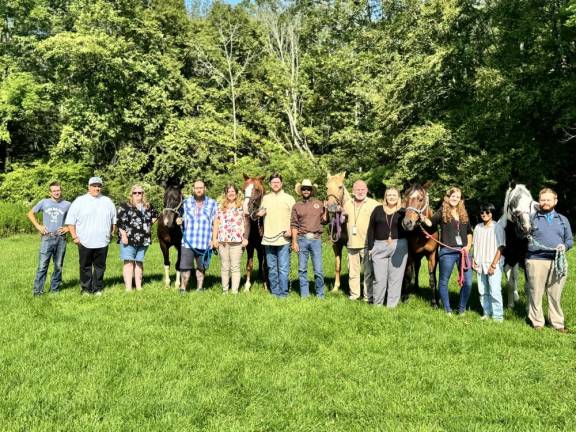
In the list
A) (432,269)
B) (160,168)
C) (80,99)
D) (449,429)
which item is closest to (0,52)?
(80,99)

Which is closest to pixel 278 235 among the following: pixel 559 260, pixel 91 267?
pixel 91 267

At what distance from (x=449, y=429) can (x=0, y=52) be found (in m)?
34.2

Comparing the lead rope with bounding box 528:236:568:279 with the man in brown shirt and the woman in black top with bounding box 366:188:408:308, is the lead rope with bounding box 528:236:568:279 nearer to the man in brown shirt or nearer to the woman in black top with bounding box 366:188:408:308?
the woman in black top with bounding box 366:188:408:308

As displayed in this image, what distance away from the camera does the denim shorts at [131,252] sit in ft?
27.4

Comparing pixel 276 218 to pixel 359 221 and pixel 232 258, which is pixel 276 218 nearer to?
pixel 232 258

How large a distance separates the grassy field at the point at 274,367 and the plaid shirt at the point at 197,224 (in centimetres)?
100

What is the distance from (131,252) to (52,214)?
1.46 meters

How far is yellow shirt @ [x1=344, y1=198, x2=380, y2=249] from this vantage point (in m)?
8.22

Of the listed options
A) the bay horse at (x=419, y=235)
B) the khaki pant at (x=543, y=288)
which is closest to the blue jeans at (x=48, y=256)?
the bay horse at (x=419, y=235)

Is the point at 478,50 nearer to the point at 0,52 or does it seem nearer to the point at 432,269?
the point at 432,269

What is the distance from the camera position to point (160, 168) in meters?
29.2

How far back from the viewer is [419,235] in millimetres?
7477

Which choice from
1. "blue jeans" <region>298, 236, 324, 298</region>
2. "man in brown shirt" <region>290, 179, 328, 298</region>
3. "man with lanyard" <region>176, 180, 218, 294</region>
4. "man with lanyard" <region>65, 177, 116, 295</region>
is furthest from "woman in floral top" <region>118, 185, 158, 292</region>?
"blue jeans" <region>298, 236, 324, 298</region>

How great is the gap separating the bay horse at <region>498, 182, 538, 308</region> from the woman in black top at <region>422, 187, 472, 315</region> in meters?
0.57
